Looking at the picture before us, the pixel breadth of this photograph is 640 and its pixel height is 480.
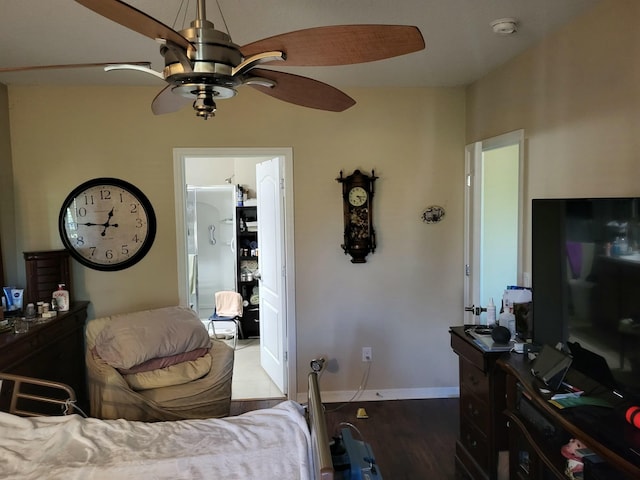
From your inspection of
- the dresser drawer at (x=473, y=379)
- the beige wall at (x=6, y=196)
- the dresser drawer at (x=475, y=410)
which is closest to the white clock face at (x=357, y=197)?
the dresser drawer at (x=473, y=379)

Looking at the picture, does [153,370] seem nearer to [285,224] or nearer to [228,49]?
[285,224]

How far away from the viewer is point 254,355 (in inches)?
202

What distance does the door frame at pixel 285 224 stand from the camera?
369cm

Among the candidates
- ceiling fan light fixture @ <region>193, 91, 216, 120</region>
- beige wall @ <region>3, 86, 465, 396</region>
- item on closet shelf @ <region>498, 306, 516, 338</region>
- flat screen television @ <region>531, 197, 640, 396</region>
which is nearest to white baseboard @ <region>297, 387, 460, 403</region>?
beige wall @ <region>3, 86, 465, 396</region>

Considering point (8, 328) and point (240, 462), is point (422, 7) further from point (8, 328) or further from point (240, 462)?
point (8, 328)

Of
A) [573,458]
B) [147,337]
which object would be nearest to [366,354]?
[147,337]

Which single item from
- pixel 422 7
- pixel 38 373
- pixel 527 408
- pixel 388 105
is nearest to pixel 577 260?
pixel 527 408

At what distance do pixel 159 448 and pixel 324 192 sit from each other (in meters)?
2.32

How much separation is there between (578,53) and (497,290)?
229 cm

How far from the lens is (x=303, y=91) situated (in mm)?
1768

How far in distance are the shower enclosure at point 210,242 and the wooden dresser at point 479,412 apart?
367 cm

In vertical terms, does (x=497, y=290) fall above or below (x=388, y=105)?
below

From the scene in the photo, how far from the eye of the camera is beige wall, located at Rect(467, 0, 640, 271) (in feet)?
6.77

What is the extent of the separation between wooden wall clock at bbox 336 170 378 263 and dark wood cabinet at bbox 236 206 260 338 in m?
2.17
